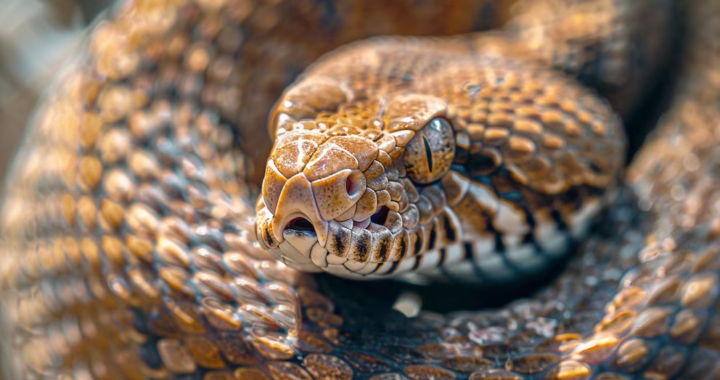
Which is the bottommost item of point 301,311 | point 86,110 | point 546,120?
point 301,311

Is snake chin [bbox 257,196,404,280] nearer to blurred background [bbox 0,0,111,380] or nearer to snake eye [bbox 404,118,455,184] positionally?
snake eye [bbox 404,118,455,184]

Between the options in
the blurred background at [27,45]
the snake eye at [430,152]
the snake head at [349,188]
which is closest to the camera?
the snake head at [349,188]

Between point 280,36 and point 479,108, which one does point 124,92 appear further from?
point 479,108

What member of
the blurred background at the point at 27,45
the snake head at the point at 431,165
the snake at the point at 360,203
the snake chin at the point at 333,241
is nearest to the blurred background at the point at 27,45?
the blurred background at the point at 27,45

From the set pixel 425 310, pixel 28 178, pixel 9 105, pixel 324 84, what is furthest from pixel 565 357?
pixel 9 105

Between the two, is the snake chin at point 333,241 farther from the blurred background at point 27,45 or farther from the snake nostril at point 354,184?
the blurred background at point 27,45

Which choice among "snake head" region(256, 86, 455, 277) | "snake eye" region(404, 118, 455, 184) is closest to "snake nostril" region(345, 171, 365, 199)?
"snake head" region(256, 86, 455, 277)
